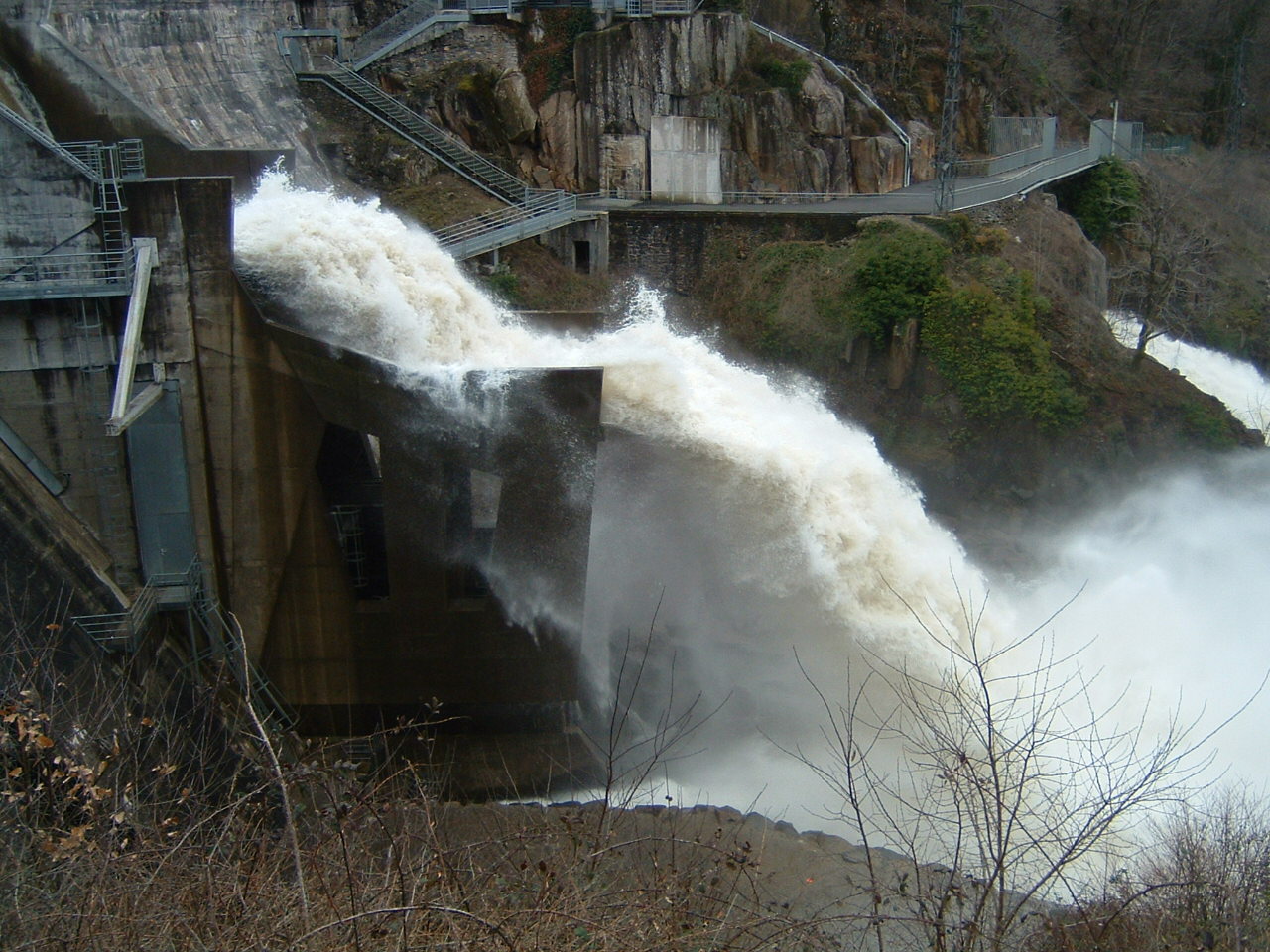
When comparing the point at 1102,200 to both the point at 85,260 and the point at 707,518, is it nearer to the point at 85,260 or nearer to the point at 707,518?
the point at 707,518

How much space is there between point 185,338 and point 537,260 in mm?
12150

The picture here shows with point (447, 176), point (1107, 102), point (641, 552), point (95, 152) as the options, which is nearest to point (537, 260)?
point (447, 176)

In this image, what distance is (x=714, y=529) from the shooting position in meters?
18.6

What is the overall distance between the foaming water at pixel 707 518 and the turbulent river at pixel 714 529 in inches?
1.2

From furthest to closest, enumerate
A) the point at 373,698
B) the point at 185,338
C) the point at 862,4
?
the point at 862,4 → the point at 373,698 → the point at 185,338

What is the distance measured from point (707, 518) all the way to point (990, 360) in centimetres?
1043

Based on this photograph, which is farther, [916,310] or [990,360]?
[916,310]

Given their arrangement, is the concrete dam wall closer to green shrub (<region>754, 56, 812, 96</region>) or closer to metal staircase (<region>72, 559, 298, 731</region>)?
metal staircase (<region>72, 559, 298, 731</region>)

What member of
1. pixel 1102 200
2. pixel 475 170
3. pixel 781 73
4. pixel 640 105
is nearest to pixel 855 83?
pixel 781 73

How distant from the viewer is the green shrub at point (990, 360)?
2614 centimetres

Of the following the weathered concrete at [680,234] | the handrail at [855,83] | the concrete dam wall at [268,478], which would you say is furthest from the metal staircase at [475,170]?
the concrete dam wall at [268,478]

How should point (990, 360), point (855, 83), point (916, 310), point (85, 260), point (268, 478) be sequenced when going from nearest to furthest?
point (85, 260)
point (268, 478)
point (990, 360)
point (916, 310)
point (855, 83)

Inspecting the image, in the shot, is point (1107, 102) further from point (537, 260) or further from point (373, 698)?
point (373, 698)

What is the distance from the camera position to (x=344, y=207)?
19.6m
